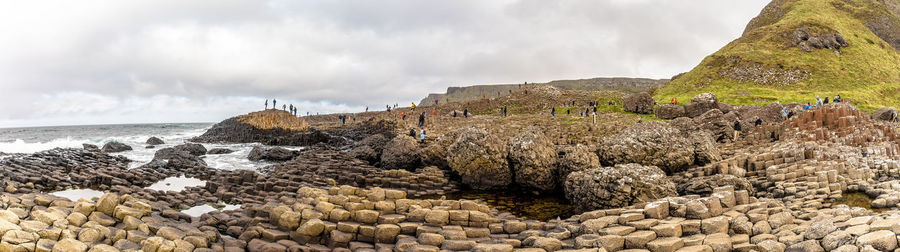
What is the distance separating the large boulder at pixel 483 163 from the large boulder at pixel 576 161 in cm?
285

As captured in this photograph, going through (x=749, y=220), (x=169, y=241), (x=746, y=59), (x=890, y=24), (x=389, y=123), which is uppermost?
(x=890, y=24)

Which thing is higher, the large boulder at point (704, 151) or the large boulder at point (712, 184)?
the large boulder at point (704, 151)

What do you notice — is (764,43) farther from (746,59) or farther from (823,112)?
(823,112)

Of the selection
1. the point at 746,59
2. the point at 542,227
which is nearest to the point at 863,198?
the point at 542,227

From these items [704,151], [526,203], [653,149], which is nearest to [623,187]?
[526,203]

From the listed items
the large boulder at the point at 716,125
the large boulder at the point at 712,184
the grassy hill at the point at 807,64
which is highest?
the grassy hill at the point at 807,64

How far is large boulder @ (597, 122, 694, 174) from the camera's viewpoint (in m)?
18.8

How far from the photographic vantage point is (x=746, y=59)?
66.8 m

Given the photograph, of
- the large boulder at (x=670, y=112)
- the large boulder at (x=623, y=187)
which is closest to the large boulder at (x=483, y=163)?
the large boulder at (x=623, y=187)

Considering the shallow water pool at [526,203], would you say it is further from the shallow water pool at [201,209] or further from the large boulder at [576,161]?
the shallow water pool at [201,209]

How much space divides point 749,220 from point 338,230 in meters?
10.8

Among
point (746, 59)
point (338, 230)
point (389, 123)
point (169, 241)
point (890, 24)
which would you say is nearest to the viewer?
point (169, 241)

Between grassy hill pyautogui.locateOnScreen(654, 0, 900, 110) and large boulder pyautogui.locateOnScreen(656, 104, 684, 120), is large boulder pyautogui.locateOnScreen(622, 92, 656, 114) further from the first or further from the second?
grassy hill pyautogui.locateOnScreen(654, 0, 900, 110)

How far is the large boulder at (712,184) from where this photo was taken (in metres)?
14.6
